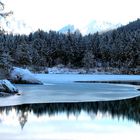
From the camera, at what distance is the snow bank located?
54.6 m

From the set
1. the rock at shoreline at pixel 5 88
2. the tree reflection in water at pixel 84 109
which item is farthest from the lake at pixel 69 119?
the rock at shoreline at pixel 5 88

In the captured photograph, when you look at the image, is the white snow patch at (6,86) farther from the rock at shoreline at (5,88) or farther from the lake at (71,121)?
the lake at (71,121)

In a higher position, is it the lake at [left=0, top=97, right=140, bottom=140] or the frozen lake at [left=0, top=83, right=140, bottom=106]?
the frozen lake at [left=0, top=83, right=140, bottom=106]

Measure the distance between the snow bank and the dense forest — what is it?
63229mm

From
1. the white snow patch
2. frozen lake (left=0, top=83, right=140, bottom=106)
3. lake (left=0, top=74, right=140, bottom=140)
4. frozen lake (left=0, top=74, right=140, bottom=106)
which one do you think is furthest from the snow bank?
lake (left=0, top=74, right=140, bottom=140)

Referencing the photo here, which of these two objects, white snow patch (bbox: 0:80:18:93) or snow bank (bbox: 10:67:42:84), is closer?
white snow patch (bbox: 0:80:18:93)

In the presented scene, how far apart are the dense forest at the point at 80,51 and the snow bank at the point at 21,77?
207ft

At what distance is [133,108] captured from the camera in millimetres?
28297

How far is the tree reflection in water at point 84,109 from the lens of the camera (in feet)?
79.7

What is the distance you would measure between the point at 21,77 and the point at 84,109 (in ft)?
95.6

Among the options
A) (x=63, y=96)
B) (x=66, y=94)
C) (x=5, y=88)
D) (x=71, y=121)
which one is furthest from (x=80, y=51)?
(x=71, y=121)

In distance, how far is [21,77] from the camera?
181ft

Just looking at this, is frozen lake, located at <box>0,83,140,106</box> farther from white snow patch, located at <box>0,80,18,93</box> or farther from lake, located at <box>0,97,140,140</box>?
lake, located at <box>0,97,140,140</box>

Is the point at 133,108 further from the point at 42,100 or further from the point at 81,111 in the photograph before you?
the point at 42,100
